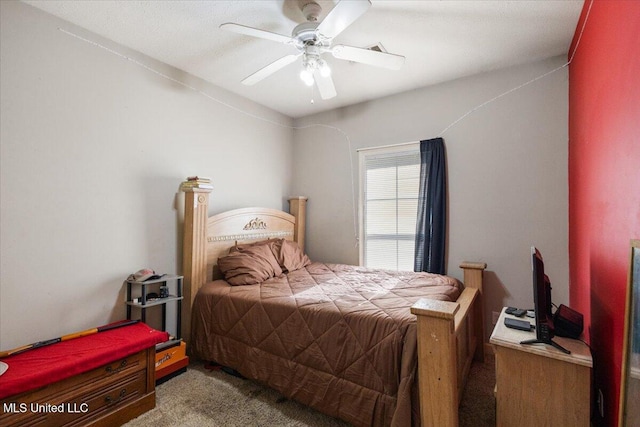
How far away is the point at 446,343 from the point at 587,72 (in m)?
1.88

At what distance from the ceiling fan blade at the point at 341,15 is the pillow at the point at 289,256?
2.07 metres

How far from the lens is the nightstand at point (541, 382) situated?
1.30 metres

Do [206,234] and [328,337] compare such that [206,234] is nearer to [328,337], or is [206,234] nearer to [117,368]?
[117,368]

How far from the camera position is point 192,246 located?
8.19 feet

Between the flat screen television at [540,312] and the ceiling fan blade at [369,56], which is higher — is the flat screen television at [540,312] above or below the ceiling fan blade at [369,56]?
below

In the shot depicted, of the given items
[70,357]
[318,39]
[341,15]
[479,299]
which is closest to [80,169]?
[70,357]

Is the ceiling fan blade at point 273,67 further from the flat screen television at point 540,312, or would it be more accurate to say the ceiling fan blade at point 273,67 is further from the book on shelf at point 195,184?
the flat screen television at point 540,312

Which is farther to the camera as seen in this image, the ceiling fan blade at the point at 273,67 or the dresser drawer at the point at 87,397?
the ceiling fan blade at the point at 273,67

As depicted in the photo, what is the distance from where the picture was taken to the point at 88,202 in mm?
2051

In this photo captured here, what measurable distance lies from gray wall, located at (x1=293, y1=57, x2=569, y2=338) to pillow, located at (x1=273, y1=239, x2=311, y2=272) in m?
1.55

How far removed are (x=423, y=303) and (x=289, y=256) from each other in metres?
1.82

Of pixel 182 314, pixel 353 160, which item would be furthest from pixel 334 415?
pixel 353 160

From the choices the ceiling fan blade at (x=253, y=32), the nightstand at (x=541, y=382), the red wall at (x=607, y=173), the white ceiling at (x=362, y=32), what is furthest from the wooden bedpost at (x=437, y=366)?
the white ceiling at (x=362, y=32)

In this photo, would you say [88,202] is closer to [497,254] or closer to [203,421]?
[203,421]
